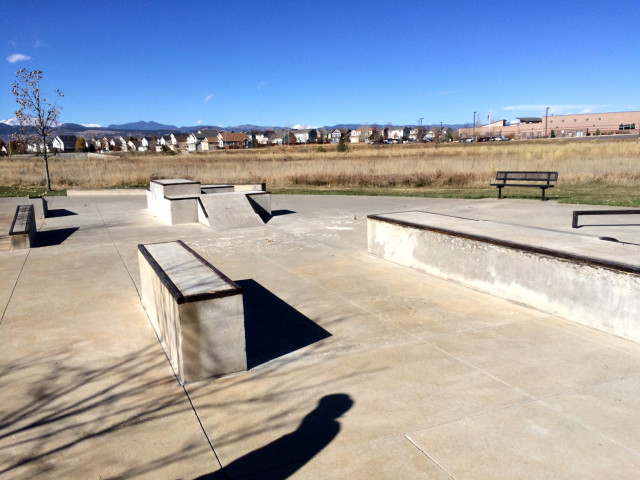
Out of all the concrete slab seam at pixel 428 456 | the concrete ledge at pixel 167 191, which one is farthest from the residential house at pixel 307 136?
the concrete slab seam at pixel 428 456

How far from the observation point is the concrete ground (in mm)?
3084

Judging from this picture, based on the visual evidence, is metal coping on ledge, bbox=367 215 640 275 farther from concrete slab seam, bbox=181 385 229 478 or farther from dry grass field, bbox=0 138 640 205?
dry grass field, bbox=0 138 640 205

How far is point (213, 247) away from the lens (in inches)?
392

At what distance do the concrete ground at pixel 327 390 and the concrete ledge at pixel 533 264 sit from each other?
0.21 metres

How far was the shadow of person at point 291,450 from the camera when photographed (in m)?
2.97

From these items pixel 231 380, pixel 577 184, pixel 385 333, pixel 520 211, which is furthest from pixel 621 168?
pixel 231 380

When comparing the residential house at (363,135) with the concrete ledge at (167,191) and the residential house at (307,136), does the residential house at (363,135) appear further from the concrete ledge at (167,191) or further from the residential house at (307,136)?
the concrete ledge at (167,191)

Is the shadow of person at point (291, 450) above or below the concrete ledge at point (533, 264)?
below

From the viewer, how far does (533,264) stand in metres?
5.79

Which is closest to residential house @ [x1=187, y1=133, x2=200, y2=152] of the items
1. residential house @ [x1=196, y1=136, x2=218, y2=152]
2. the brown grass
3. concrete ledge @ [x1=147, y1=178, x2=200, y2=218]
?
residential house @ [x1=196, y1=136, x2=218, y2=152]

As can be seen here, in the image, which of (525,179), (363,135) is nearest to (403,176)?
(525,179)

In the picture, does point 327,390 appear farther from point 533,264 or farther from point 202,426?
point 533,264

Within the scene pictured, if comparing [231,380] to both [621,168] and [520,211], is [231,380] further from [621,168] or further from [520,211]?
[621,168]

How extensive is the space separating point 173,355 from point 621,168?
77.7 ft
